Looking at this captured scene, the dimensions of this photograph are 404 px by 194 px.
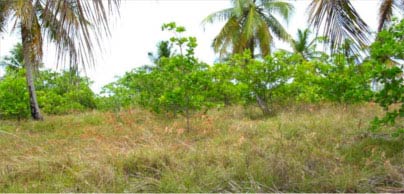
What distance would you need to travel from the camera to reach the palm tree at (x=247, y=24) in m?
16.7

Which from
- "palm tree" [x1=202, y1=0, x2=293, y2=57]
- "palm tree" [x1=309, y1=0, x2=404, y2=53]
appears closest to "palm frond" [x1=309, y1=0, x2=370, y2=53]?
"palm tree" [x1=309, y1=0, x2=404, y2=53]

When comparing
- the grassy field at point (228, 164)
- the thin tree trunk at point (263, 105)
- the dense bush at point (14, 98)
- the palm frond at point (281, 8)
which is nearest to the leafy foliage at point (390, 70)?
the grassy field at point (228, 164)

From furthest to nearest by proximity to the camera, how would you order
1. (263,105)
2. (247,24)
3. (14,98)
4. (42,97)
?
(247,24), (42,97), (14,98), (263,105)

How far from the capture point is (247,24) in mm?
16406

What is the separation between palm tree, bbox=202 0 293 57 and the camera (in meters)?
16.7

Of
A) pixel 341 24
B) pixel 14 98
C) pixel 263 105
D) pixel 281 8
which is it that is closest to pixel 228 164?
pixel 341 24

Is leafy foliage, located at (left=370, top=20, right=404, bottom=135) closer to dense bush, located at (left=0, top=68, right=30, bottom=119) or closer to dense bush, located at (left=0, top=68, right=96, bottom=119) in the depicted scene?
dense bush, located at (left=0, top=68, right=96, bottom=119)

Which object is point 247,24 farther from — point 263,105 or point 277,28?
point 263,105

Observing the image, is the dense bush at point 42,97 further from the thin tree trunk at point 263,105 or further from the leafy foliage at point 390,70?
the leafy foliage at point 390,70

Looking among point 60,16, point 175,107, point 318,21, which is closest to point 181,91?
point 175,107

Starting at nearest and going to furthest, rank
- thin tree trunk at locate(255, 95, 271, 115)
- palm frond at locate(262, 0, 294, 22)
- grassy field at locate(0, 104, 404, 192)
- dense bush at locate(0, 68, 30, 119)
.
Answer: grassy field at locate(0, 104, 404, 192), thin tree trunk at locate(255, 95, 271, 115), dense bush at locate(0, 68, 30, 119), palm frond at locate(262, 0, 294, 22)

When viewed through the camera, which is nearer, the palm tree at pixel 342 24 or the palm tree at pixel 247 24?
the palm tree at pixel 342 24

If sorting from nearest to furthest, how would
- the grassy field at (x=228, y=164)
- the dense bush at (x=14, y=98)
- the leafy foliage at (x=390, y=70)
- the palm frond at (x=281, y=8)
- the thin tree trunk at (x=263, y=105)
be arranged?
the grassy field at (x=228, y=164)
the leafy foliage at (x=390, y=70)
the thin tree trunk at (x=263, y=105)
the dense bush at (x=14, y=98)
the palm frond at (x=281, y=8)

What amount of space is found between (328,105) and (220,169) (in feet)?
21.2
